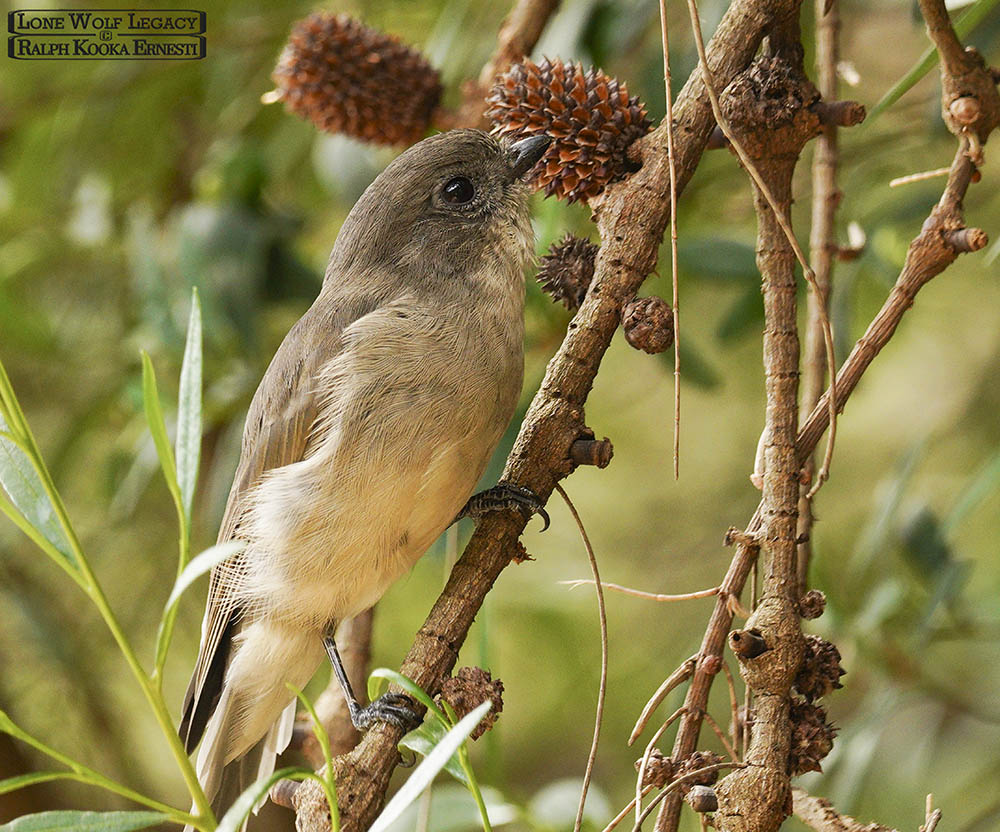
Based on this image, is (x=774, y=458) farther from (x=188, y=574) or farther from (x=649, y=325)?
(x=188, y=574)

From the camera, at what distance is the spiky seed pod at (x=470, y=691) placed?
4.77 feet

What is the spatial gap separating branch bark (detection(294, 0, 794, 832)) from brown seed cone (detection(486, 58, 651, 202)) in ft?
0.12

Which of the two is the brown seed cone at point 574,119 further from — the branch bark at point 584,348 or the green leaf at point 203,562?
the green leaf at point 203,562

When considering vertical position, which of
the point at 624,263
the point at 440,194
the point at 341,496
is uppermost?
the point at 440,194

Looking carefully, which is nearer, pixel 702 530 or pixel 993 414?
pixel 993 414

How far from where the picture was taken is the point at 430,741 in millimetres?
1337

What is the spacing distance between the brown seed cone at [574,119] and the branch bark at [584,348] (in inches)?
1.5

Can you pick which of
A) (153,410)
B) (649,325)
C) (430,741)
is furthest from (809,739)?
(153,410)

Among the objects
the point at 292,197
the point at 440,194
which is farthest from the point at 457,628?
the point at 292,197

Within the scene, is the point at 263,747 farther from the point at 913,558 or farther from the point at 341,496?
the point at 913,558

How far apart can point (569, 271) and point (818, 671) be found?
2.27 feet

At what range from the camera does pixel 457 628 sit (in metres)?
1.52

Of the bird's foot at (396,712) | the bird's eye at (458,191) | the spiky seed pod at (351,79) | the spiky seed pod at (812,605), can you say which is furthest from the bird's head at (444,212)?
the spiky seed pod at (812,605)

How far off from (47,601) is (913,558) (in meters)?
2.64
